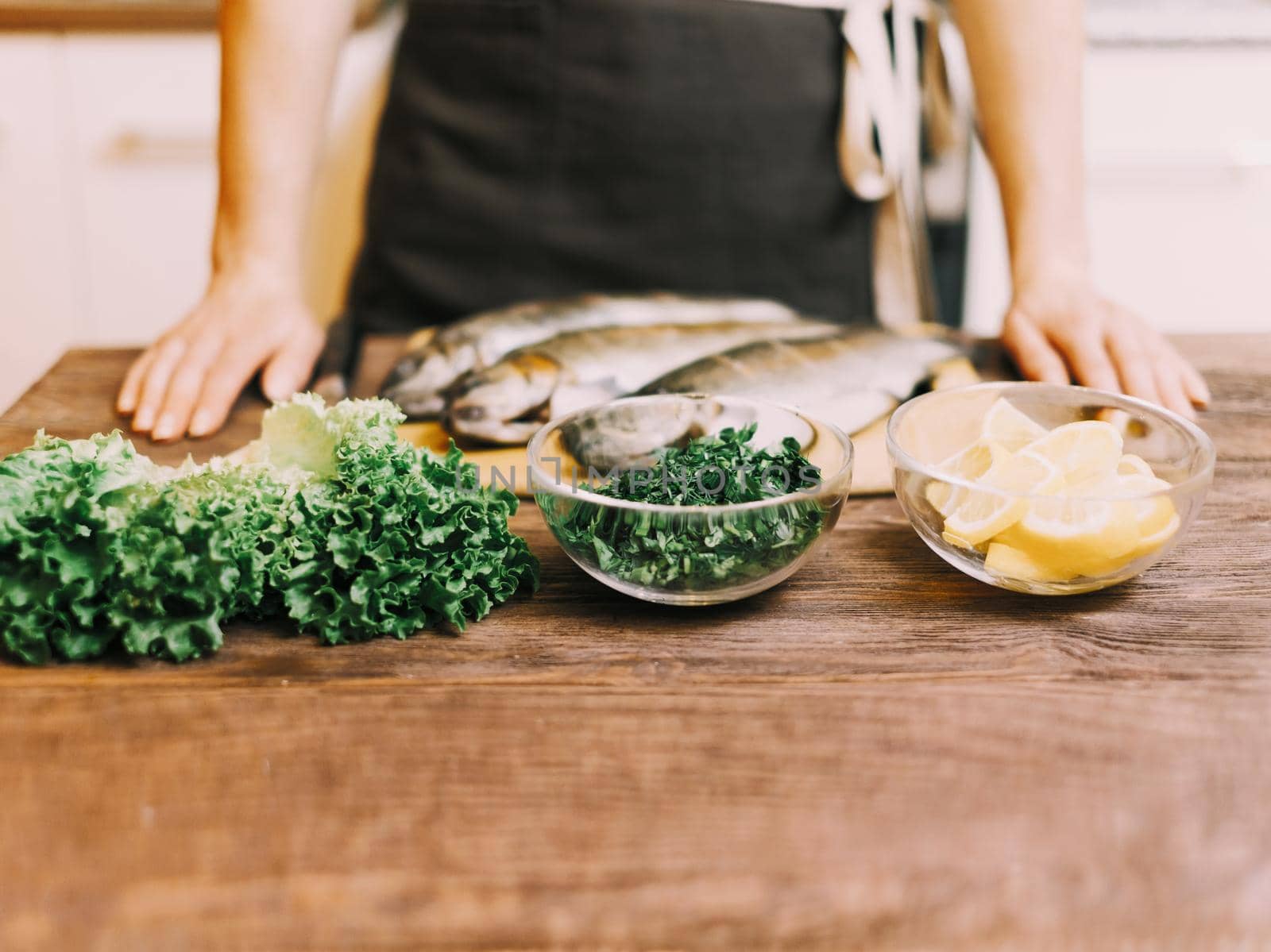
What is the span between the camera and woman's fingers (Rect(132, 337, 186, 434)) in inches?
44.9

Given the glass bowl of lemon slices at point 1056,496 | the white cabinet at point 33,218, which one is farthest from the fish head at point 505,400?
the white cabinet at point 33,218

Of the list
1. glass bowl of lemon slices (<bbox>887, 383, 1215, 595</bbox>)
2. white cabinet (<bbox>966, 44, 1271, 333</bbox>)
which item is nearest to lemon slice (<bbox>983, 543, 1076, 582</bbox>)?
glass bowl of lemon slices (<bbox>887, 383, 1215, 595</bbox>)

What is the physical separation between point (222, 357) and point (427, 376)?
10.6 inches

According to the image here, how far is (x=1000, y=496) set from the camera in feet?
2.49

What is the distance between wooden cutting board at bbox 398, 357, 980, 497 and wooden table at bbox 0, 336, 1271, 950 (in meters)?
0.21

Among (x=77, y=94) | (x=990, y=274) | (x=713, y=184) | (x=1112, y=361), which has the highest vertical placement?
(x=77, y=94)

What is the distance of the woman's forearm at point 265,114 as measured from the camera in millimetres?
1426

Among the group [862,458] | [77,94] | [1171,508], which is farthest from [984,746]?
[77,94]

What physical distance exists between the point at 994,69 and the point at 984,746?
3.80 feet

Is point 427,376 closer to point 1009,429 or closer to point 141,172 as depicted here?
point 1009,429

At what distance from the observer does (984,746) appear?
65cm

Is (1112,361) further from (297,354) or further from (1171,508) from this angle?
(297,354)

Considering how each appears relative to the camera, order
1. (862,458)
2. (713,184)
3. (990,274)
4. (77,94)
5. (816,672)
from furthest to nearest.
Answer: (990,274) < (77,94) < (713,184) < (862,458) < (816,672)

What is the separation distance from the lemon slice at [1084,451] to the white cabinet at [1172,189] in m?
1.74
